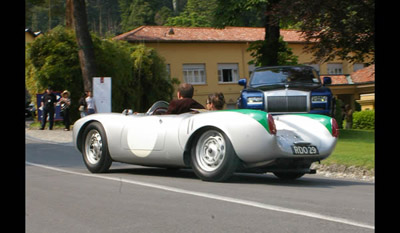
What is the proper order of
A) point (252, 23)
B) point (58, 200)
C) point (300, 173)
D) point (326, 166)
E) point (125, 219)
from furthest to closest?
point (252, 23)
point (326, 166)
point (300, 173)
point (58, 200)
point (125, 219)

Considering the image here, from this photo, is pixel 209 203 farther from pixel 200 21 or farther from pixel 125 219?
pixel 200 21

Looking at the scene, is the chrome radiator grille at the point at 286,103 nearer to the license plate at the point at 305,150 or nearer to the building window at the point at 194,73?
the license plate at the point at 305,150

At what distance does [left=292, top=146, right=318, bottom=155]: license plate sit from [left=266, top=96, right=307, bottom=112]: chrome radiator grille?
761cm

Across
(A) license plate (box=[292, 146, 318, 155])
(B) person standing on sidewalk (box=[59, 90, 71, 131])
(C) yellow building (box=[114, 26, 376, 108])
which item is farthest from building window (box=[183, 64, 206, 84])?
(A) license plate (box=[292, 146, 318, 155])

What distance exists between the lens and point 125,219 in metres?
5.18

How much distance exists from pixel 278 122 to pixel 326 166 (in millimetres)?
2657

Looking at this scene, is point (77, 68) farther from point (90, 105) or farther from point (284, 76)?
point (284, 76)

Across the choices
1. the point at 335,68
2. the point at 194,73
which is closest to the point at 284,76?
the point at 194,73

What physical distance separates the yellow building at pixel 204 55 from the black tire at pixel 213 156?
43.6 m

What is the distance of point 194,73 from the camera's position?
5403 centimetres

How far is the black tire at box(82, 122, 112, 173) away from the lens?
884cm

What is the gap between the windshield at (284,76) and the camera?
52.9 ft

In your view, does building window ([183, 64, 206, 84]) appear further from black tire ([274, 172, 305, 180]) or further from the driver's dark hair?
black tire ([274, 172, 305, 180])
